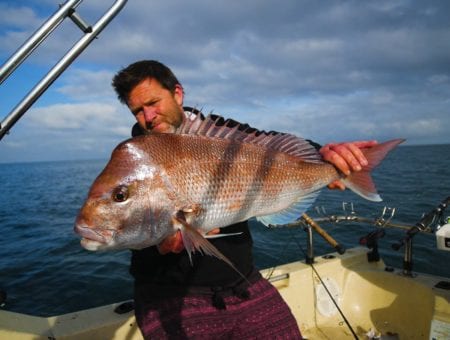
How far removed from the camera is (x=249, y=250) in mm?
3186

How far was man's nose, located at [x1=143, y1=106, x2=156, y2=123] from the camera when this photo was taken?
10.0 feet

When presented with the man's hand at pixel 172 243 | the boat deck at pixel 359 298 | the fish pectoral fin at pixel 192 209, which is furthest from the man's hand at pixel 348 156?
the boat deck at pixel 359 298

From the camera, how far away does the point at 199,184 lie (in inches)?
85.2

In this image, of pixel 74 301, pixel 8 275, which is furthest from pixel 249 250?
pixel 8 275

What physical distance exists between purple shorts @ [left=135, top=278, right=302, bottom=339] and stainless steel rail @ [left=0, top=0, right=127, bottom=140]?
6.08ft

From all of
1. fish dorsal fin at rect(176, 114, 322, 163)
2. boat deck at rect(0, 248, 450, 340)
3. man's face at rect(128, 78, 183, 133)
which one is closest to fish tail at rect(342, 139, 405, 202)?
fish dorsal fin at rect(176, 114, 322, 163)

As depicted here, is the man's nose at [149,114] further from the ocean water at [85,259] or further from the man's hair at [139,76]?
the ocean water at [85,259]

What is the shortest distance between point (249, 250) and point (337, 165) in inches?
48.3

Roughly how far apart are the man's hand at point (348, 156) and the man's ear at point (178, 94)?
167 cm

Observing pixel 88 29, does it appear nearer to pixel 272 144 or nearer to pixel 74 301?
pixel 272 144

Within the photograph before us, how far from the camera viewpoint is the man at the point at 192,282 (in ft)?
8.81

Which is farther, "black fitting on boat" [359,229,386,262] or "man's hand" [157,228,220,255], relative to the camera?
"black fitting on boat" [359,229,386,262]

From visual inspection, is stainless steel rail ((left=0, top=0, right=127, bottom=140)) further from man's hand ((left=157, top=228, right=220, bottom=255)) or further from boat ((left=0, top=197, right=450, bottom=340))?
boat ((left=0, top=197, right=450, bottom=340))

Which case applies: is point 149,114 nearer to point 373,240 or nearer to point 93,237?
point 93,237
